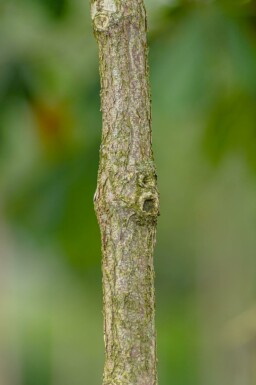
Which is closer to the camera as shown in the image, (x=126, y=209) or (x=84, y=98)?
(x=126, y=209)

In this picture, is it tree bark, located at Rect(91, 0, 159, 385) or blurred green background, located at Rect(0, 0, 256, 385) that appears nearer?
tree bark, located at Rect(91, 0, 159, 385)

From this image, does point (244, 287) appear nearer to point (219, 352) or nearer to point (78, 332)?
point (219, 352)

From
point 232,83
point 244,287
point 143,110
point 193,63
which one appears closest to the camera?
point 143,110

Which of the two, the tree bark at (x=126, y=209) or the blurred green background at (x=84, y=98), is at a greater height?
the blurred green background at (x=84, y=98)

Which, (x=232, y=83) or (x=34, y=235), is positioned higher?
(x=232, y=83)

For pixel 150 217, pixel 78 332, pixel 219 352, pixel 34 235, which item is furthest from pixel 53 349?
pixel 150 217

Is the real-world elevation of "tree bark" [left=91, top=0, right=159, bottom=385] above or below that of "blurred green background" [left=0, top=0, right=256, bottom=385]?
below

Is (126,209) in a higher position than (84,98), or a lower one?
lower

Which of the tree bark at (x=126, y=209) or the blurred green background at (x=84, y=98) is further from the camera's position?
the blurred green background at (x=84, y=98)
